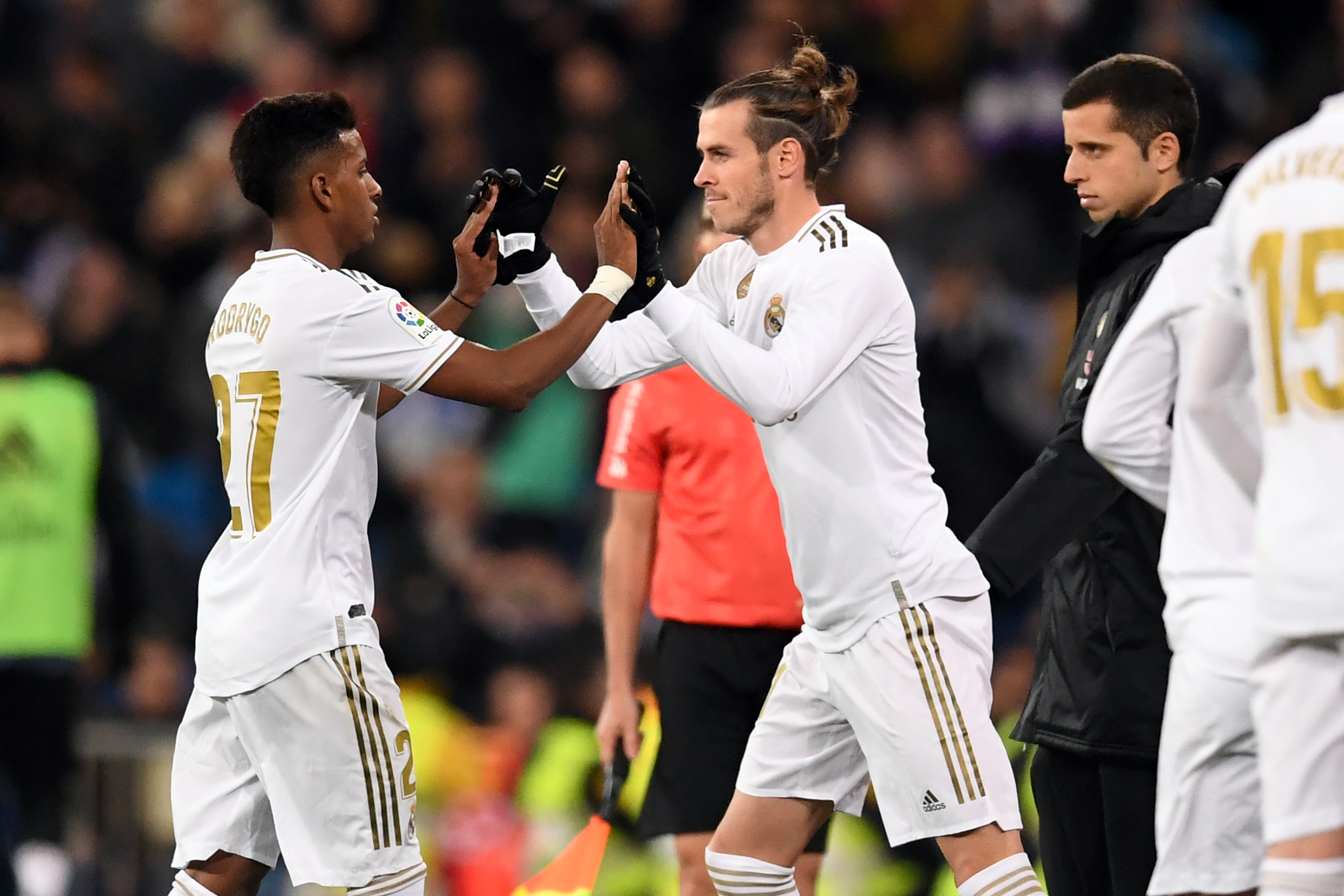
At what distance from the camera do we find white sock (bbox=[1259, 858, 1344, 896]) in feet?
9.84

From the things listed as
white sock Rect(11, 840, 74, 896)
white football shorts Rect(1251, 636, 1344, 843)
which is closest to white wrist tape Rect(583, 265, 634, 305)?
white football shorts Rect(1251, 636, 1344, 843)

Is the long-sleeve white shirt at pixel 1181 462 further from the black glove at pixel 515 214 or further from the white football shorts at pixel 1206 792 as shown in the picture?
the black glove at pixel 515 214

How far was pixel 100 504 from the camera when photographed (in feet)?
23.2

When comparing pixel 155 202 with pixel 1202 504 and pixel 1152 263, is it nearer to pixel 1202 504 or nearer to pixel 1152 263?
pixel 1152 263

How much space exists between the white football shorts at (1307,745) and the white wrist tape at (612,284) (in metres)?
1.74

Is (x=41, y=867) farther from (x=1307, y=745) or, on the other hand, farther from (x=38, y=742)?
(x=1307, y=745)

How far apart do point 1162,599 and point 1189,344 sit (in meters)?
0.83

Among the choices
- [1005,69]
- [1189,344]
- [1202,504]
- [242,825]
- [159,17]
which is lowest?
[242,825]

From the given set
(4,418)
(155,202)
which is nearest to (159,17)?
(155,202)

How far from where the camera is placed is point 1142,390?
3527 mm

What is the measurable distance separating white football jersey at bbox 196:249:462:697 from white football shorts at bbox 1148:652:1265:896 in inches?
67.3

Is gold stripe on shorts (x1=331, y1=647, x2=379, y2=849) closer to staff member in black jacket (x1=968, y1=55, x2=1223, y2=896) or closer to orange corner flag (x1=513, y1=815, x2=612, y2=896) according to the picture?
orange corner flag (x1=513, y1=815, x2=612, y2=896)

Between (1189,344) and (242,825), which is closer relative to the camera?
(1189,344)

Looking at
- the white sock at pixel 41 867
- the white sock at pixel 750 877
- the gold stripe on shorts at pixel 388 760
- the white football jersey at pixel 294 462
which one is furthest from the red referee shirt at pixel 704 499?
the white sock at pixel 41 867
